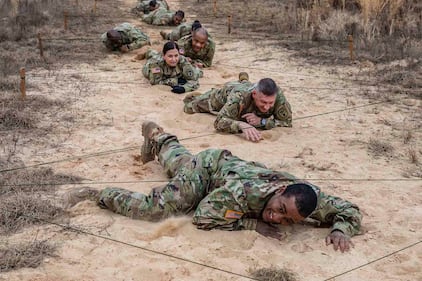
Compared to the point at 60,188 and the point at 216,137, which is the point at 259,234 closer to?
the point at 60,188

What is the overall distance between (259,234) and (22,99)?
164 inches

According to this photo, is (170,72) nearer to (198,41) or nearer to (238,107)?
(198,41)

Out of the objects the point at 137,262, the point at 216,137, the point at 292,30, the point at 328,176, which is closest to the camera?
the point at 137,262

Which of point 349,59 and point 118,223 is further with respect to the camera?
point 349,59

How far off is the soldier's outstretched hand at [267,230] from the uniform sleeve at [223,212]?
0.14 feet

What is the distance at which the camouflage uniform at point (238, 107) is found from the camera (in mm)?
6023

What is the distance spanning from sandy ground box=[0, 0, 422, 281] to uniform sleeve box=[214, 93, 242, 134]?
0.10 m

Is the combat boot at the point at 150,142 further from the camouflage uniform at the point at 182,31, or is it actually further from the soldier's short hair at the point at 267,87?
the camouflage uniform at the point at 182,31

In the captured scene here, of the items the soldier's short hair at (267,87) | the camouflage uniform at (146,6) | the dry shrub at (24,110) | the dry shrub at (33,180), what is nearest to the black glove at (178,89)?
the dry shrub at (24,110)

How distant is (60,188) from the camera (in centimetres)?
460

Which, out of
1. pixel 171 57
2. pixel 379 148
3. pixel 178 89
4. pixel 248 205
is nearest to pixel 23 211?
pixel 248 205

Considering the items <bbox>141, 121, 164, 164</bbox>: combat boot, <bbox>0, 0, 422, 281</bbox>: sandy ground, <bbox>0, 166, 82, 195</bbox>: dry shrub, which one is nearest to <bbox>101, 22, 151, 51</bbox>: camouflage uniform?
<bbox>0, 0, 422, 281</bbox>: sandy ground

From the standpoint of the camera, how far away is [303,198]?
11.9 ft

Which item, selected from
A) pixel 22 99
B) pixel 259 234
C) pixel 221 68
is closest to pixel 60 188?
pixel 259 234
